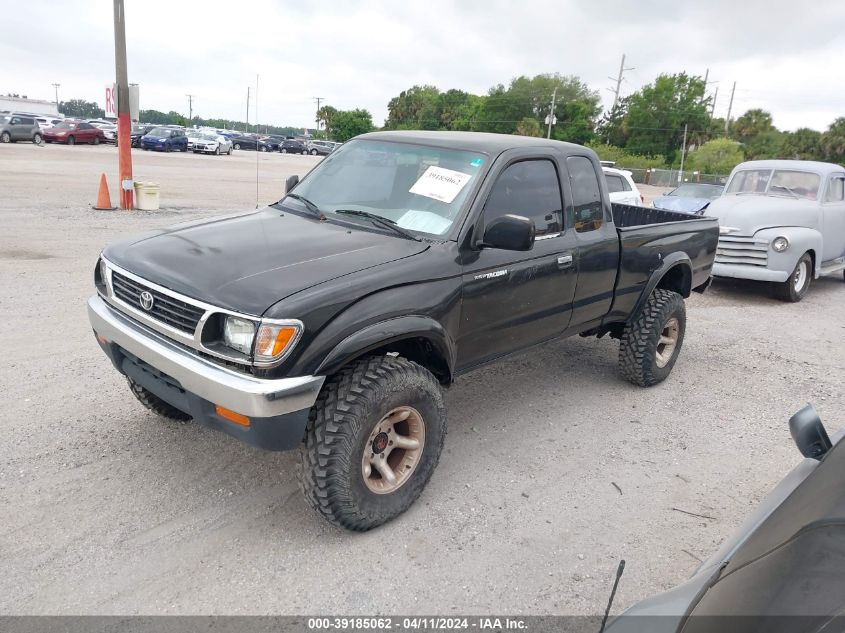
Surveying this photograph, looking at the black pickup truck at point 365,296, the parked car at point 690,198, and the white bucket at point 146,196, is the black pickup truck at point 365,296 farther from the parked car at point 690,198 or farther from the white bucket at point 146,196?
the white bucket at point 146,196

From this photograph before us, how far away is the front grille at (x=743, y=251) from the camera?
9.55 meters

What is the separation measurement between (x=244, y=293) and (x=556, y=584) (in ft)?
6.54

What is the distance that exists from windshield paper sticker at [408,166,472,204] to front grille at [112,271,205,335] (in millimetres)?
1578

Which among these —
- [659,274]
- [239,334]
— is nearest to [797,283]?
[659,274]

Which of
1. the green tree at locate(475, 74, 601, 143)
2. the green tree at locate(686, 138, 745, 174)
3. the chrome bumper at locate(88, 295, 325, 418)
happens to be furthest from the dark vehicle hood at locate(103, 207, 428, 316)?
the green tree at locate(475, 74, 601, 143)

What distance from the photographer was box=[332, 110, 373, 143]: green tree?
262 feet

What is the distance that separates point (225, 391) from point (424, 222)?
155 centimetres

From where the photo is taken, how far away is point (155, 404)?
13.7 ft

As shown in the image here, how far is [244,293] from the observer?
2.96 m

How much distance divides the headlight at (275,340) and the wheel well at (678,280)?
399cm

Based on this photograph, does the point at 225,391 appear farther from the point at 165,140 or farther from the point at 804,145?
the point at 804,145

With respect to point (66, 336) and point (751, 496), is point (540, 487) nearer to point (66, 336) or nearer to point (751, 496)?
point (751, 496)

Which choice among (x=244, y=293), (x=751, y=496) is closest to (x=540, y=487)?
(x=751, y=496)

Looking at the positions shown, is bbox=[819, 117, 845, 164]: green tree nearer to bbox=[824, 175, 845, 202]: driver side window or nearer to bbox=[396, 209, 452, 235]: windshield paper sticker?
bbox=[824, 175, 845, 202]: driver side window
